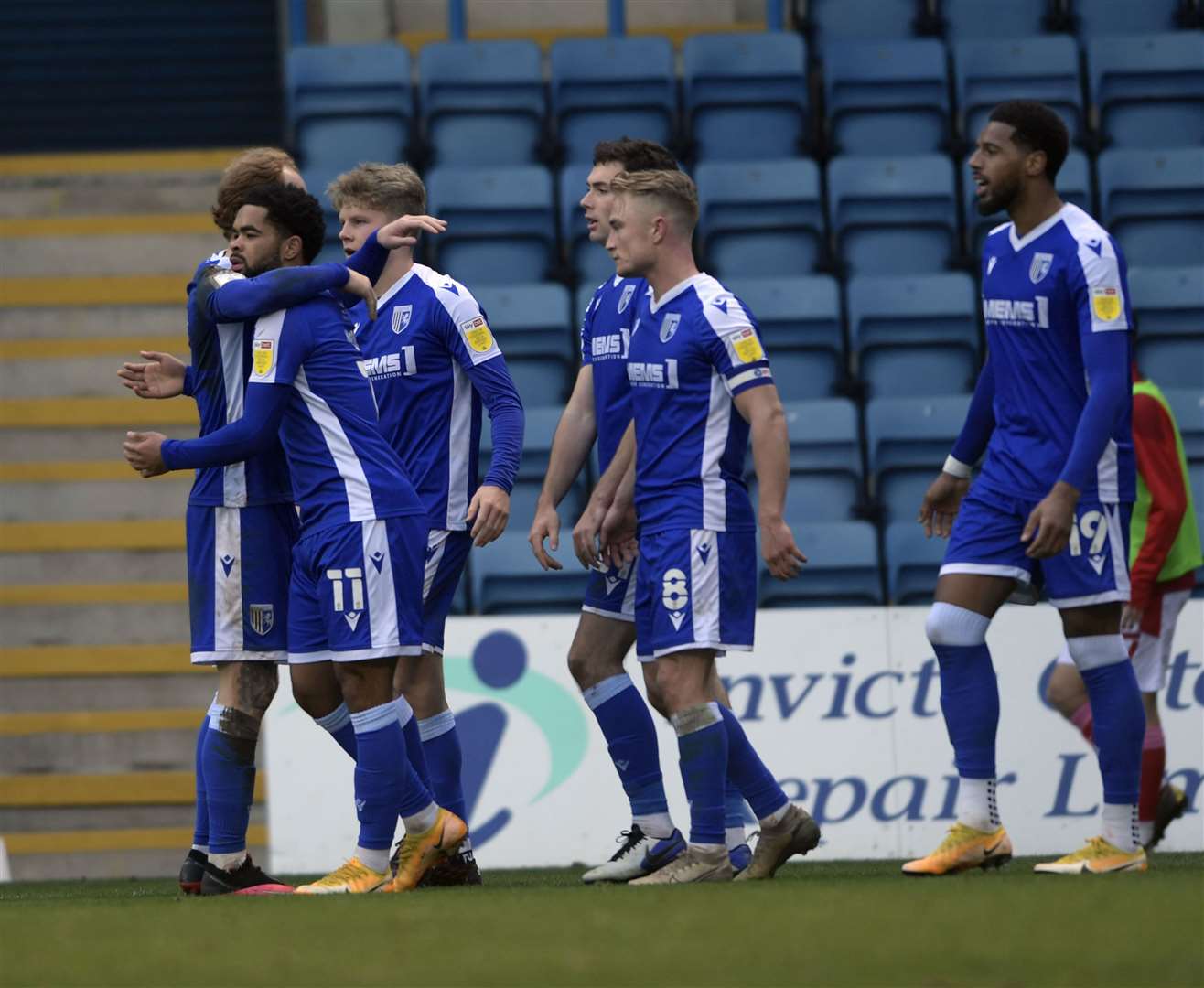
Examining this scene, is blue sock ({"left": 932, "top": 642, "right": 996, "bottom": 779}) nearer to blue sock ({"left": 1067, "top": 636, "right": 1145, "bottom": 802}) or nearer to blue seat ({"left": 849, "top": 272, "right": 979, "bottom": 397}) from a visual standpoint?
blue sock ({"left": 1067, "top": 636, "right": 1145, "bottom": 802})

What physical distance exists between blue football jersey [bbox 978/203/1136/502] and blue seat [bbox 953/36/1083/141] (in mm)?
5351

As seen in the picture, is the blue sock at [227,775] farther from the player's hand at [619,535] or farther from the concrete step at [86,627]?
the concrete step at [86,627]

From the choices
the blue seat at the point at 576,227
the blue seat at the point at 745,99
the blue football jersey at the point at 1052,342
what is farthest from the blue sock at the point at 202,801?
the blue seat at the point at 745,99

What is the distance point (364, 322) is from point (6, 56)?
22.6 ft

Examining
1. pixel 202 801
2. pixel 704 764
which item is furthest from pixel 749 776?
pixel 202 801

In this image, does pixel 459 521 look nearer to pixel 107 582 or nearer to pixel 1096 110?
pixel 107 582

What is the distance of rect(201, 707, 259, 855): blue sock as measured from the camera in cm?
534

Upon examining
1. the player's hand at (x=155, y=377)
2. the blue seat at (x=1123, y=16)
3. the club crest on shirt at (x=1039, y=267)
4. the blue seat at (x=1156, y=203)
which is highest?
the blue seat at (x=1123, y=16)

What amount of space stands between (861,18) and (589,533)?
6.53 metres

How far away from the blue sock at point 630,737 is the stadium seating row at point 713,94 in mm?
5138

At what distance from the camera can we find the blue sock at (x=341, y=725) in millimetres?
5493

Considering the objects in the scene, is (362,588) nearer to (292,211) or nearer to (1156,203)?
(292,211)

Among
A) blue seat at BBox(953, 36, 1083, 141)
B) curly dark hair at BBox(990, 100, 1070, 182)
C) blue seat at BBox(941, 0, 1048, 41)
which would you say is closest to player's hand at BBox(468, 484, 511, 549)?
curly dark hair at BBox(990, 100, 1070, 182)

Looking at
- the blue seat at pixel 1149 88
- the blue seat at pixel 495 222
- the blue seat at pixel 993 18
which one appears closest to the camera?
the blue seat at pixel 495 222
